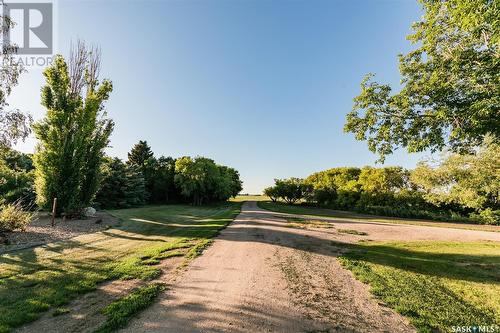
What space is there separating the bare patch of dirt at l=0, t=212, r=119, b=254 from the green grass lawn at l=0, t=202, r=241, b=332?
2.76 ft

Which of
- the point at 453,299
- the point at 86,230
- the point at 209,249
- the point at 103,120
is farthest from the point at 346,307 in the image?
the point at 103,120

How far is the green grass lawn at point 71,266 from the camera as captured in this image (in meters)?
4.86

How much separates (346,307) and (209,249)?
20.0ft

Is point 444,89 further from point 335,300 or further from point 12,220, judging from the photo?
point 12,220


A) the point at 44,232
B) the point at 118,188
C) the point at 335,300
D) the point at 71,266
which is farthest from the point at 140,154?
the point at 335,300

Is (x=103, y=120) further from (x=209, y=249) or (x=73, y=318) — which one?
(x=73, y=318)

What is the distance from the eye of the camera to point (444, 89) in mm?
7844

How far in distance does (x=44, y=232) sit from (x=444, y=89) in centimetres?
1854

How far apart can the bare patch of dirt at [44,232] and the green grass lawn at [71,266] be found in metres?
0.84

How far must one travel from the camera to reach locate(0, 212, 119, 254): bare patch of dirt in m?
9.61

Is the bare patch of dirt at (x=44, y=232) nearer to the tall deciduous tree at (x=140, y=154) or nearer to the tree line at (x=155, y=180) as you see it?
the tree line at (x=155, y=180)

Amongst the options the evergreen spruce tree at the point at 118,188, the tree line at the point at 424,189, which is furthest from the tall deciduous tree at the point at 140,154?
the tree line at the point at 424,189

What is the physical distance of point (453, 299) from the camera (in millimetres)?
5625

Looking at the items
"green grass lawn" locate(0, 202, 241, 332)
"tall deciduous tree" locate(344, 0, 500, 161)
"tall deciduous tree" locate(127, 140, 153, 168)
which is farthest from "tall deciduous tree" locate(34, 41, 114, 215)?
"tall deciduous tree" locate(127, 140, 153, 168)
